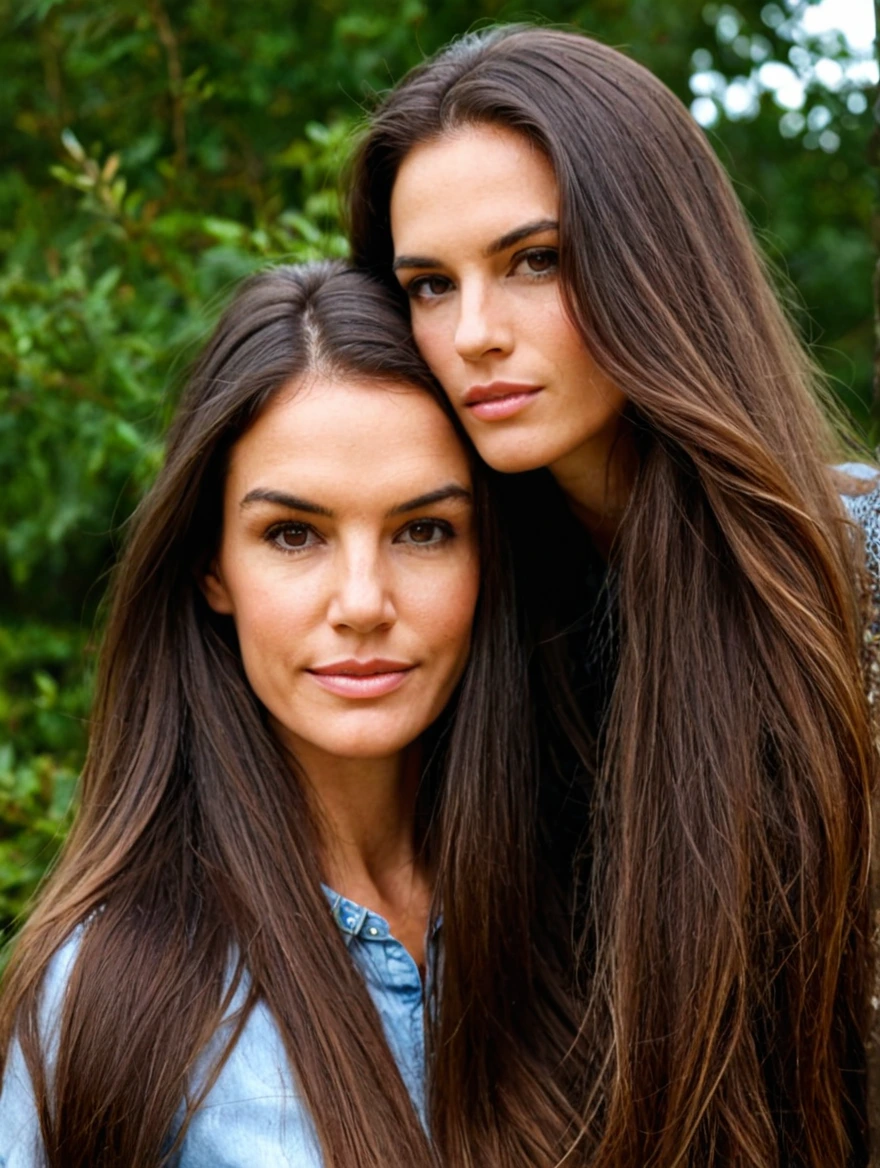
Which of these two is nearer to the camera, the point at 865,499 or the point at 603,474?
the point at 865,499

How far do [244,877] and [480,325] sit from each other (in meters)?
1.02

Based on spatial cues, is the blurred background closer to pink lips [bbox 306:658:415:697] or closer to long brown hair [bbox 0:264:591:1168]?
long brown hair [bbox 0:264:591:1168]

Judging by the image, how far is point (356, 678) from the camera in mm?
2607

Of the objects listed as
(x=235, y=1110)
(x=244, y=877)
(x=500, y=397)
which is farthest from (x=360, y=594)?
(x=235, y=1110)

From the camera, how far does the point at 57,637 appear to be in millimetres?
3896

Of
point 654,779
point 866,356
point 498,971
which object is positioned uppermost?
point 866,356

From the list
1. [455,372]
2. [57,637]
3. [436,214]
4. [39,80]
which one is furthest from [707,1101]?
[39,80]

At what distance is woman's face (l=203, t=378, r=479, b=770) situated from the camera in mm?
2572

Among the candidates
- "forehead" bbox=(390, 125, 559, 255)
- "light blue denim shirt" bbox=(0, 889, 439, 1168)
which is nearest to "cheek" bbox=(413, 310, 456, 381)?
"forehead" bbox=(390, 125, 559, 255)

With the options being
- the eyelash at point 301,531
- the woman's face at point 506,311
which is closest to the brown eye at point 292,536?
the eyelash at point 301,531

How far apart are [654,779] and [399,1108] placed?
0.68m

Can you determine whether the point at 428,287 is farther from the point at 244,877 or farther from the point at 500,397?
the point at 244,877

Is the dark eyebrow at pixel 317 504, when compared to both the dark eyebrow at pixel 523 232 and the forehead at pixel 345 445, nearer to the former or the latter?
the forehead at pixel 345 445

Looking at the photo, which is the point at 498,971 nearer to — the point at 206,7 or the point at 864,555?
the point at 864,555
